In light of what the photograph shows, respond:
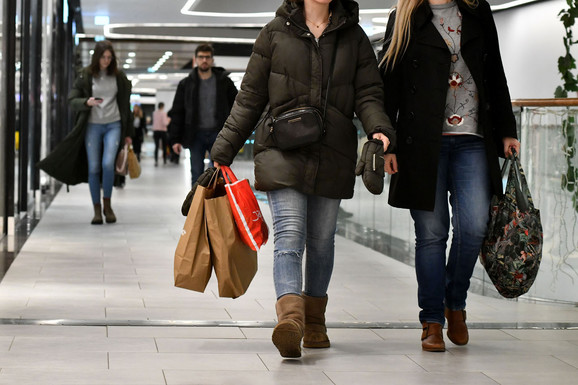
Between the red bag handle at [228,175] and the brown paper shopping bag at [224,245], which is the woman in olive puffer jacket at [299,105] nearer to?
the red bag handle at [228,175]

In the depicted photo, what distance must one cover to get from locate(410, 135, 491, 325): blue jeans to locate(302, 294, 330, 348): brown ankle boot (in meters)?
0.40

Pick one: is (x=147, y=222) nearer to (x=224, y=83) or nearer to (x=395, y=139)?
(x=224, y=83)

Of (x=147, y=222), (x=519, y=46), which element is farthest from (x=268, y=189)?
(x=519, y=46)

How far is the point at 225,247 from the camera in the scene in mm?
4098

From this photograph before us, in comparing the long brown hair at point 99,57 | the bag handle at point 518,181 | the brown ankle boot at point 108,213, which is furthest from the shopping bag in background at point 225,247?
the brown ankle boot at point 108,213

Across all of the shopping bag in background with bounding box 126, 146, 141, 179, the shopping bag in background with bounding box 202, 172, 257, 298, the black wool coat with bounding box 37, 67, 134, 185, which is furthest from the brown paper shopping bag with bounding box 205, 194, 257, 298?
the shopping bag in background with bounding box 126, 146, 141, 179

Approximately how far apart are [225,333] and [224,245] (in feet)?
1.90

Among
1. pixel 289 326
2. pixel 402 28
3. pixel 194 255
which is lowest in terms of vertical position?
pixel 289 326

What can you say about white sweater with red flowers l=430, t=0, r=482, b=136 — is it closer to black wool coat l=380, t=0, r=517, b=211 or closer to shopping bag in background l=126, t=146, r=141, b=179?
black wool coat l=380, t=0, r=517, b=211

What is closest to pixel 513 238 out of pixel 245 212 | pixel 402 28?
pixel 402 28

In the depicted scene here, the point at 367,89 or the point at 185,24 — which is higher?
the point at 185,24

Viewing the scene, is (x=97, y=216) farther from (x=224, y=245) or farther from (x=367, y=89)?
(x=367, y=89)

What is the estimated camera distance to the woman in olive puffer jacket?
4.04 m

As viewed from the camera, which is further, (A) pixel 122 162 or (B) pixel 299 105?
(A) pixel 122 162
